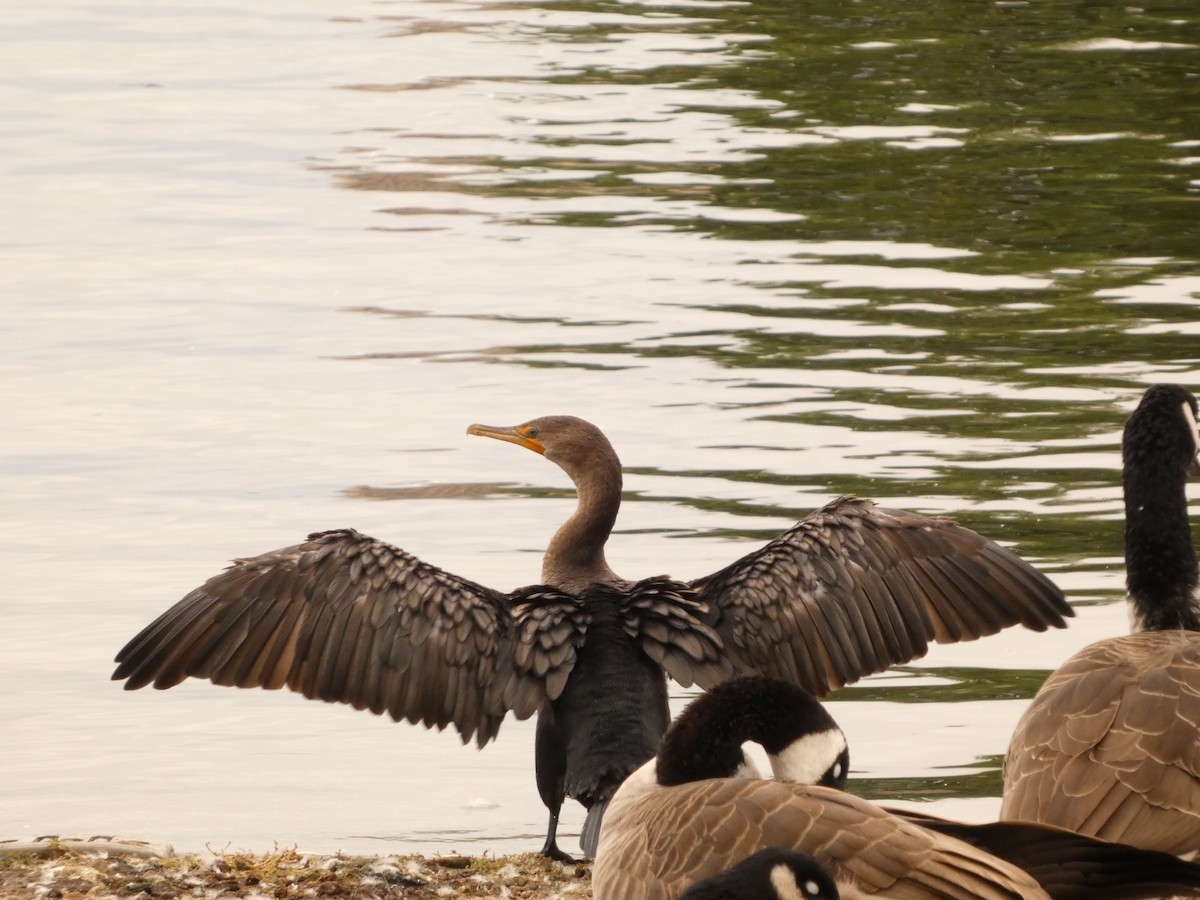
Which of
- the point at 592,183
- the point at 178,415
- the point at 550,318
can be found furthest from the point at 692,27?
the point at 178,415

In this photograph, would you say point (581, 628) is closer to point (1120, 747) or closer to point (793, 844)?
point (1120, 747)

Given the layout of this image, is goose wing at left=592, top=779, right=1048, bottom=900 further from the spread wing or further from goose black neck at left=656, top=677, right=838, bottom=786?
the spread wing

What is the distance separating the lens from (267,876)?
24.8 feet

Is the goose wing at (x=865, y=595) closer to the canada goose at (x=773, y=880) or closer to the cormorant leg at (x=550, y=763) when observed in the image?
the cormorant leg at (x=550, y=763)

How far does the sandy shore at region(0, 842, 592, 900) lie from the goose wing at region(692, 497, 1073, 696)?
1.25 metres

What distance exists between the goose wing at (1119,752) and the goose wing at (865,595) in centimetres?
187

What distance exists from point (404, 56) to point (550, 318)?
10.1 meters

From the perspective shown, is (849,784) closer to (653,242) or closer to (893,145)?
(653,242)

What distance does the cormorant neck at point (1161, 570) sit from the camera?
7.58 metres

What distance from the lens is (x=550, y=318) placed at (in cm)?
1570

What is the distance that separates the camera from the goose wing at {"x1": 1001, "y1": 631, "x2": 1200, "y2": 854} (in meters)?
6.22

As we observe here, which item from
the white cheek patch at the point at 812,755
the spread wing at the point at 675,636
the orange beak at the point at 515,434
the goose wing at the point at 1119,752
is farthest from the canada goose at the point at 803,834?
the orange beak at the point at 515,434

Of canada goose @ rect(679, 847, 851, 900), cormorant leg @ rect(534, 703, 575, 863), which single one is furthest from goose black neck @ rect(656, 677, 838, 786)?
cormorant leg @ rect(534, 703, 575, 863)

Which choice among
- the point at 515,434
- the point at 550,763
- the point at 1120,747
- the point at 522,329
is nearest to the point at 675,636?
the point at 550,763
